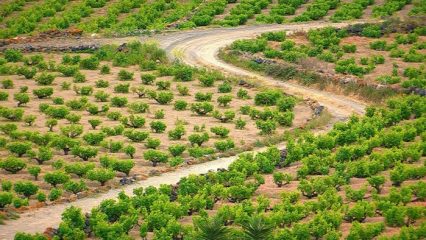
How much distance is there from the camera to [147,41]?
67188 millimetres

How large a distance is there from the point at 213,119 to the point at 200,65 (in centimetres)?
1133

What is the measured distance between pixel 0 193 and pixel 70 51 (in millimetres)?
31121

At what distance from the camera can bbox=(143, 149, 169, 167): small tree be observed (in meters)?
42.3

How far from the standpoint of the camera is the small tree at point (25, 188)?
36844mm

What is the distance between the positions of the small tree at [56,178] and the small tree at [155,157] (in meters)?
4.89

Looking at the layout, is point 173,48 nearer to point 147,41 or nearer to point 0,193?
point 147,41

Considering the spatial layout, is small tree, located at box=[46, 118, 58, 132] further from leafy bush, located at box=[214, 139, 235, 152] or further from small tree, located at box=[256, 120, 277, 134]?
small tree, located at box=[256, 120, 277, 134]

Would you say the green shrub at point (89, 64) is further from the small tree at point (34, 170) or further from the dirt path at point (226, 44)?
the small tree at point (34, 170)

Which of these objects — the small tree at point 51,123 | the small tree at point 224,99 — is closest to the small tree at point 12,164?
the small tree at point 51,123

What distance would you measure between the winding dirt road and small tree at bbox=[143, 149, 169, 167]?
125 cm

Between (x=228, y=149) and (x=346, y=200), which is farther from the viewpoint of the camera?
(x=228, y=149)

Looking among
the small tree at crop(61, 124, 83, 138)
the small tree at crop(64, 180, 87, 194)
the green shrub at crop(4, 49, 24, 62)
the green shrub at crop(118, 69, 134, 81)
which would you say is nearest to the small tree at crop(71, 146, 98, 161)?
the small tree at crop(61, 124, 83, 138)

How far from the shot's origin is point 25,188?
121 ft

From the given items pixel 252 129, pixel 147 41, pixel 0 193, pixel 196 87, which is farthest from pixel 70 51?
pixel 0 193
